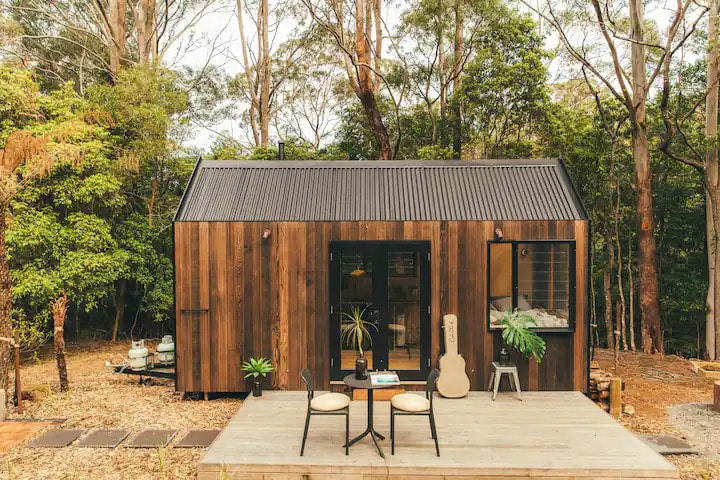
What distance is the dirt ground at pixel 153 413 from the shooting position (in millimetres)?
3875

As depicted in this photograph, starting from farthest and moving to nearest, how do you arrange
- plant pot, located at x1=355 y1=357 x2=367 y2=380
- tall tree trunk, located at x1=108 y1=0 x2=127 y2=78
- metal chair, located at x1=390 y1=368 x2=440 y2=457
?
1. tall tree trunk, located at x1=108 y1=0 x2=127 y2=78
2. plant pot, located at x1=355 y1=357 x2=367 y2=380
3. metal chair, located at x1=390 y1=368 x2=440 y2=457

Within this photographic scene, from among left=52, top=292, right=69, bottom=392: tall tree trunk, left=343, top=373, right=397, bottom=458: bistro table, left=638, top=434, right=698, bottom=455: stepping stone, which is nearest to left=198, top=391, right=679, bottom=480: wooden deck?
left=343, top=373, right=397, bottom=458: bistro table

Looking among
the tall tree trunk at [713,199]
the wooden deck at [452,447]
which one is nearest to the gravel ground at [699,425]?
the wooden deck at [452,447]

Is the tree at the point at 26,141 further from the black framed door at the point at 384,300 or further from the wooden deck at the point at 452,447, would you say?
the black framed door at the point at 384,300

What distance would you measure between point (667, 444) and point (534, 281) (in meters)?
2.06

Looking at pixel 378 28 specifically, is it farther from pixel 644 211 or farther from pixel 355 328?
pixel 355 328

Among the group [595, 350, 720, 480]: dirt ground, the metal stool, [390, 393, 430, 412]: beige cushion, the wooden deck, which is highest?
[390, 393, 430, 412]: beige cushion

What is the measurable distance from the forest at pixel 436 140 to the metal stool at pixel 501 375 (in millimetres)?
2024

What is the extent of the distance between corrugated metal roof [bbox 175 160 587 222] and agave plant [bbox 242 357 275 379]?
174cm

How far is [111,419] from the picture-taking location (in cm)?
496

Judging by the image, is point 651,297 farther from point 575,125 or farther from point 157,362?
point 157,362

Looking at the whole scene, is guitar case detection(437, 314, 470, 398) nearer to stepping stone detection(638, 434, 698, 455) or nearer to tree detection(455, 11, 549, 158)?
stepping stone detection(638, 434, 698, 455)

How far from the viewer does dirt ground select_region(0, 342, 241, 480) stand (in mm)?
3840

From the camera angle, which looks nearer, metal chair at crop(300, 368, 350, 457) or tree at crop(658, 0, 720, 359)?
metal chair at crop(300, 368, 350, 457)
